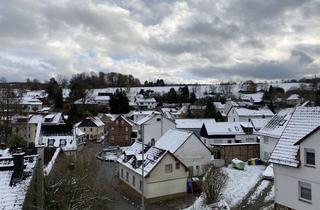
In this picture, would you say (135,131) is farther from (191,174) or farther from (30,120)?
(191,174)

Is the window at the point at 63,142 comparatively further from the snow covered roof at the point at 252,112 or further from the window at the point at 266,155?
the snow covered roof at the point at 252,112

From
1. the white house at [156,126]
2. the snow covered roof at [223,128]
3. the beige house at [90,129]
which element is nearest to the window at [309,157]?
the snow covered roof at [223,128]

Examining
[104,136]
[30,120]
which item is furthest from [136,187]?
[104,136]

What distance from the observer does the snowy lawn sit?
32750mm

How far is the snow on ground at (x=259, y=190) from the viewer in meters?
32.7

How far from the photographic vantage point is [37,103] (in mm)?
118812

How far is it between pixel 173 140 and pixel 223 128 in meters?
18.8

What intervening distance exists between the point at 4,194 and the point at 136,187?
22839 millimetres

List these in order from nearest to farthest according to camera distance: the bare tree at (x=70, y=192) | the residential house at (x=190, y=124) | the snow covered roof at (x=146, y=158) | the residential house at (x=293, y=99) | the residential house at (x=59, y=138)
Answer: the bare tree at (x=70, y=192) → the snow covered roof at (x=146, y=158) → the residential house at (x=59, y=138) → the residential house at (x=190, y=124) → the residential house at (x=293, y=99)

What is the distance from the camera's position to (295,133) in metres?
24.5

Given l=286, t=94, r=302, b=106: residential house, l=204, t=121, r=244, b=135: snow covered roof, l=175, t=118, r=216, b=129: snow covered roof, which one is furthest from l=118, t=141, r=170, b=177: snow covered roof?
l=286, t=94, r=302, b=106: residential house

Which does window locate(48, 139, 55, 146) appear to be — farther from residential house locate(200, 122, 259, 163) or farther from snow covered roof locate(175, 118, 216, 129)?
snow covered roof locate(175, 118, 216, 129)

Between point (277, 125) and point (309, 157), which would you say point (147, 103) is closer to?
point (277, 125)

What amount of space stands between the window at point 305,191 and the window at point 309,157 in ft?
4.48
